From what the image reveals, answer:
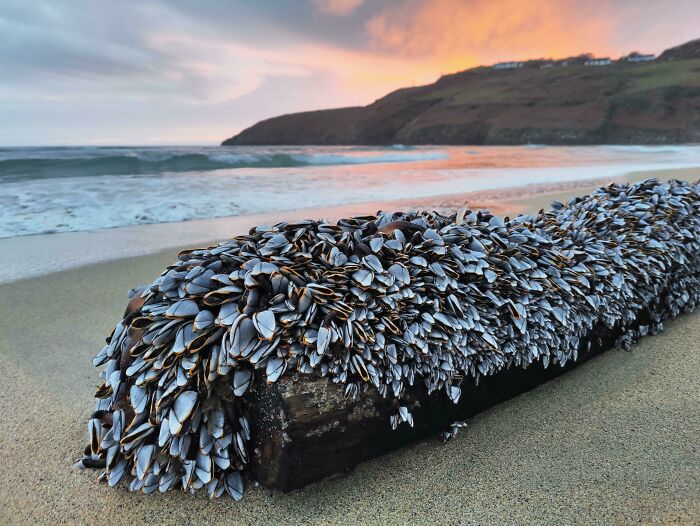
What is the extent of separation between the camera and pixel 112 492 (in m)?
1.57

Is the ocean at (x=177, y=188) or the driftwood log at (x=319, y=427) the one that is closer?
the driftwood log at (x=319, y=427)

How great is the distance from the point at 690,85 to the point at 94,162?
67560mm

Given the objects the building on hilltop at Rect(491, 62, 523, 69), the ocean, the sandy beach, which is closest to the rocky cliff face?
the building on hilltop at Rect(491, 62, 523, 69)

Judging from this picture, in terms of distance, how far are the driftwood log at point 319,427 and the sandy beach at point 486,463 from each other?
0.08 metres

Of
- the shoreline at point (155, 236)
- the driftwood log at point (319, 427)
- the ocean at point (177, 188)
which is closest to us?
the driftwood log at point (319, 427)

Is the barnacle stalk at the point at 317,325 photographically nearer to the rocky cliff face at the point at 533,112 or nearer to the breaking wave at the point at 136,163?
the breaking wave at the point at 136,163

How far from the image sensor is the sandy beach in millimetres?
1485

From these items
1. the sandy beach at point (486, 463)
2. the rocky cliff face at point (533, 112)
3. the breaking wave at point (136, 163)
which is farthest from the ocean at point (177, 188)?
the rocky cliff face at point (533, 112)

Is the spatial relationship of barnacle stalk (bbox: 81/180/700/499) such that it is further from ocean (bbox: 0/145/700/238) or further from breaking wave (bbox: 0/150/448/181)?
breaking wave (bbox: 0/150/448/181)

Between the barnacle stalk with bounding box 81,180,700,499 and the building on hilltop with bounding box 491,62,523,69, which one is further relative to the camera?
the building on hilltop with bounding box 491,62,523,69

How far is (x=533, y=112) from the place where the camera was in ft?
215

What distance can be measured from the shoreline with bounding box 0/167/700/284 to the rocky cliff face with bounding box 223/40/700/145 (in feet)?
175

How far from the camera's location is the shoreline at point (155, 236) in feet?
15.5

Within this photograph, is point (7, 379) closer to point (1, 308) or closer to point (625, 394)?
point (1, 308)
